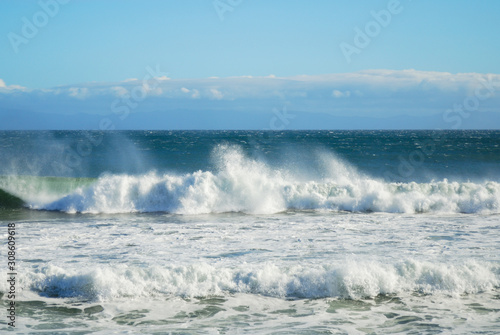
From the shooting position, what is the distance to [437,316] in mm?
7027

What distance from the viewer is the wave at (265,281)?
790 centimetres

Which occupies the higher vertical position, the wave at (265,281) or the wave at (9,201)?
the wave at (9,201)

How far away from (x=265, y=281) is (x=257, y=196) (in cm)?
884

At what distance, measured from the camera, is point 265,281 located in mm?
8094

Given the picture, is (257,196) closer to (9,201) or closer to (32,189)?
(32,189)

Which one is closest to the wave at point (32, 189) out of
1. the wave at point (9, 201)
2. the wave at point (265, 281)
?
the wave at point (9, 201)

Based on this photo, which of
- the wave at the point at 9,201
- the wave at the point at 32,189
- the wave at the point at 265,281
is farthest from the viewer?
the wave at the point at 32,189

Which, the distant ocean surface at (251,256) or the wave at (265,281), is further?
the wave at (265,281)

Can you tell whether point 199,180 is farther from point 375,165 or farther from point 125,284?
point 375,165

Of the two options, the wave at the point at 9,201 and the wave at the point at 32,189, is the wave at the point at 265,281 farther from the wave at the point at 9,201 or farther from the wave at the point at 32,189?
the wave at the point at 32,189

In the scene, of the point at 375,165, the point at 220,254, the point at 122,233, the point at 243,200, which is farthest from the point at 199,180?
the point at 375,165

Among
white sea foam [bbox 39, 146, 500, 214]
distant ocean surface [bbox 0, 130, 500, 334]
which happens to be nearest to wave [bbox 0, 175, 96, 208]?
distant ocean surface [bbox 0, 130, 500, 334]

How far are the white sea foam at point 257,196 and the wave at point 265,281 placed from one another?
25.3 ft

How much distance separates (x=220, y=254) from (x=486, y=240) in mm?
6262
